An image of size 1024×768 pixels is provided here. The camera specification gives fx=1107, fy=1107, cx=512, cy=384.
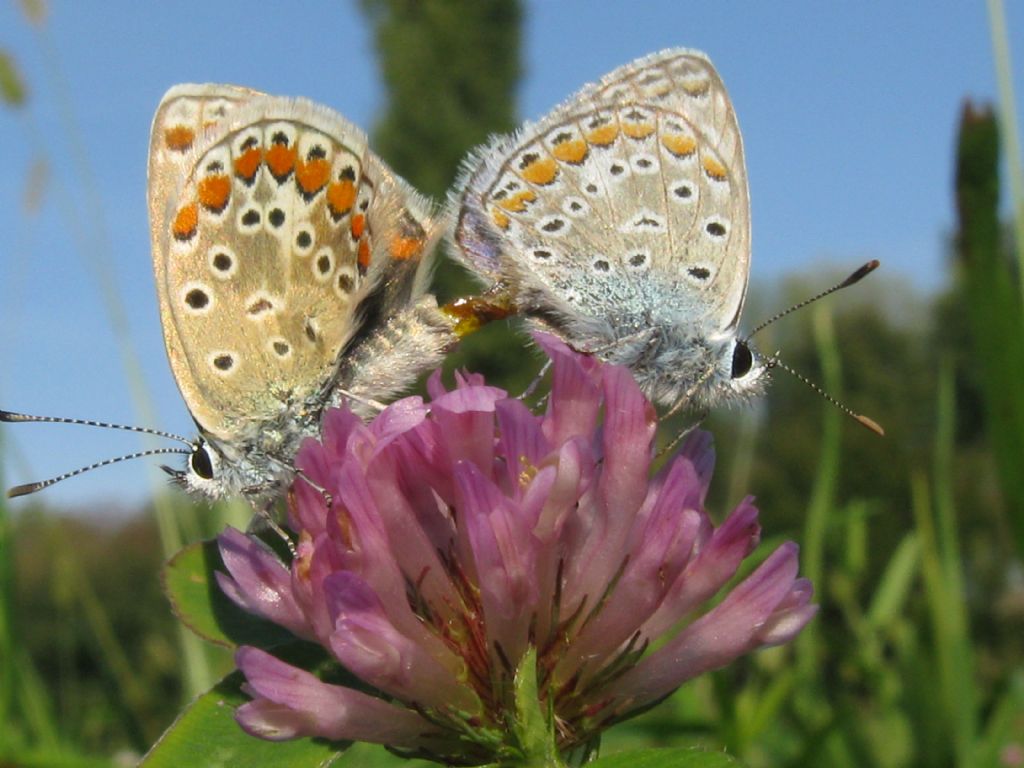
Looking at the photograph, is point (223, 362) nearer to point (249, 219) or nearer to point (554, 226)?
point (249, 219)

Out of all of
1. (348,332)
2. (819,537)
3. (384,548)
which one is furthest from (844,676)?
(384,548)

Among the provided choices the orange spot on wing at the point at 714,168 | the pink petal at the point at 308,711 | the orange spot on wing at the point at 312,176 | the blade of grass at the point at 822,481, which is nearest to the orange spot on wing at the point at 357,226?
the orange spot on wing at the point at 312,176

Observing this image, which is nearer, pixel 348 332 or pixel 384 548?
pixel 384 548

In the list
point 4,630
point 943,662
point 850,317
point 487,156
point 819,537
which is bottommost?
point 850,317

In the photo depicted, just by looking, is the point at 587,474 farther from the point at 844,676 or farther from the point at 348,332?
the point at 844,676

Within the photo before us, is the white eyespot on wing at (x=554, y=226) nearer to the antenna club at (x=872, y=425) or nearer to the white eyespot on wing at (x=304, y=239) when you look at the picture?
the white eyespot on wing at (x=304, y=239)

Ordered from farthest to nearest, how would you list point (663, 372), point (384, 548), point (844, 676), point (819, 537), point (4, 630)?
point (844, 676) → point (819, 537) → point (4, 630) → point (663, 372) → point (384, 548)

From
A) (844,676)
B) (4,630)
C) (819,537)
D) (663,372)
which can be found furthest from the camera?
(844,676)
